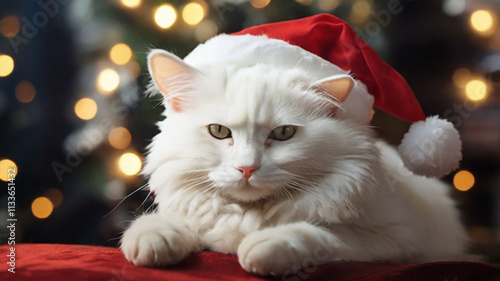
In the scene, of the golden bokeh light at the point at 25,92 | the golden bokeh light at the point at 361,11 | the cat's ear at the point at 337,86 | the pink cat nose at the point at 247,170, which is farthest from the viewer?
the golden bokeh light at the point at 361,11

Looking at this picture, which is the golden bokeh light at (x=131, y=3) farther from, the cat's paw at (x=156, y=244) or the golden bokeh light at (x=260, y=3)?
the cat's paw at (x=156, y=244)

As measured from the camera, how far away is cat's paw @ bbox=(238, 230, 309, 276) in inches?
34.0

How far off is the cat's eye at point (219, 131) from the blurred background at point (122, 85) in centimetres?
60

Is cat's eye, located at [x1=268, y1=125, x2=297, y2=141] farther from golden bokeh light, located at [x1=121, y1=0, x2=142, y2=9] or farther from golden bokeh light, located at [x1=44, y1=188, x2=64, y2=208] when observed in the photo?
golden bokeh light, located at [x1=44, y1=188, x2=64, y2=208]

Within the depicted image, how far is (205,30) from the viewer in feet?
5.72

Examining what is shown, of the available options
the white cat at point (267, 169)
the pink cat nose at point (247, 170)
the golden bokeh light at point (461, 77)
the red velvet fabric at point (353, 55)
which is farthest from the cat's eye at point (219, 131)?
the golden bokeh light at point (461, 77)

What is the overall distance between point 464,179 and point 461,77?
424mm

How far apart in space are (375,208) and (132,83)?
1024 millimetres

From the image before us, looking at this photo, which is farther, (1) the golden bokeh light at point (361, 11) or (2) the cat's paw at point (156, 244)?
(1) the golden bokeh light at point (361, 11)

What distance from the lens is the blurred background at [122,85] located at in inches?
68.0

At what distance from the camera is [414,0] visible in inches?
75.6

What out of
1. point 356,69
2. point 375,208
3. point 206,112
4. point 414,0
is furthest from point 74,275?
point 414,0

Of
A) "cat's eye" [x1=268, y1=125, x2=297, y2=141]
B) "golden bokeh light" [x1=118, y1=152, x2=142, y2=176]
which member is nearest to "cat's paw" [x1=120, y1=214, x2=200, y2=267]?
"cat's eye" [x1=268, y1=125, x2=297, y2=141]

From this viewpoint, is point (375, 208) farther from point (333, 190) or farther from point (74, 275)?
point (74, 275)
